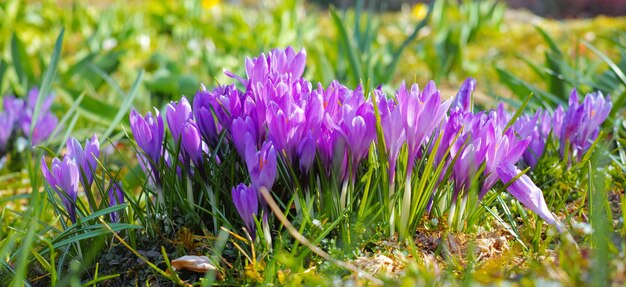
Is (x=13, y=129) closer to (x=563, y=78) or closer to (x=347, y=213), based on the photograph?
(x=347, y=213)

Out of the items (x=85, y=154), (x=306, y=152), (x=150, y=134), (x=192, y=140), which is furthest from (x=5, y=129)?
(x=306, y=152)

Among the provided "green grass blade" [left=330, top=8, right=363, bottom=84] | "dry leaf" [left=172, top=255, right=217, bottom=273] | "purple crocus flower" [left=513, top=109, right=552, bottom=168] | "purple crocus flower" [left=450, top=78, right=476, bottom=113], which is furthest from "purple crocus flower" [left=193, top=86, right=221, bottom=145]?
"green grass blade" [left=330, top=8, right=363, bottom=84]

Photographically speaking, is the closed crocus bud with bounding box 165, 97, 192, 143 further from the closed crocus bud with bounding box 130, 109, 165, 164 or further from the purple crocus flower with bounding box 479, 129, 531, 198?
the purple crocus flower with bounding box 479, 129, 531, 198

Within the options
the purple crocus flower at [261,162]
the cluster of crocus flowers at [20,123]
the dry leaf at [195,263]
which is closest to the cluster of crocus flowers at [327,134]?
the purple crocus flower at [261,162]

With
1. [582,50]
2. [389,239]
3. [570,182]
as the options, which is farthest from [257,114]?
[582,50]

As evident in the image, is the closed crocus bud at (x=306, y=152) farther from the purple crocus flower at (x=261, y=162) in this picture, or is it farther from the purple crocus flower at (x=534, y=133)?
the purple crocus flower at (x=534, y=133)

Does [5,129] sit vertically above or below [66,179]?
below

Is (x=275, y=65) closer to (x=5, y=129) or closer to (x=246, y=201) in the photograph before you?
(x=246, y=201)
